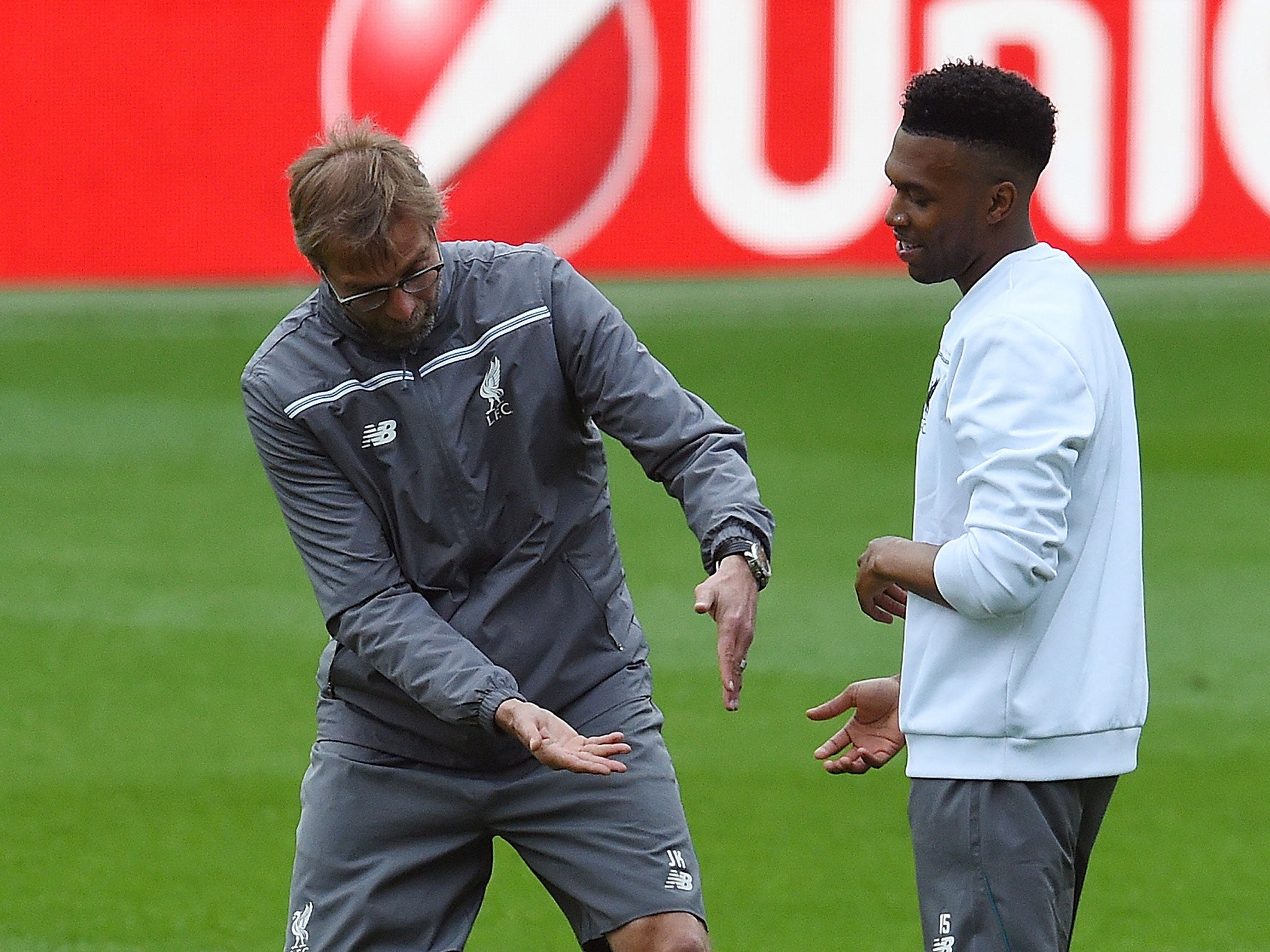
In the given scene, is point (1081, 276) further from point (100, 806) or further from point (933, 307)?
point (933, 307)

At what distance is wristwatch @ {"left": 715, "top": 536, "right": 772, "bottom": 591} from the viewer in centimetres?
361

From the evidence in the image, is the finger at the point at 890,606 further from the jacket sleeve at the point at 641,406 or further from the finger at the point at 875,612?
the jacket sleeve at the point at 641,406

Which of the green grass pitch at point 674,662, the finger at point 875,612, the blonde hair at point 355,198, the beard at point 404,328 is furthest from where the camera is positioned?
the green grass pitch at point 674,662

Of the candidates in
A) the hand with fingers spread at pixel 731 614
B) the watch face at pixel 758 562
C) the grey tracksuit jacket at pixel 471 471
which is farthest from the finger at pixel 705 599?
the grey tracksuit jacket at pixel 471 471

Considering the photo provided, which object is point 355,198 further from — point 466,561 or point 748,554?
point 748,554

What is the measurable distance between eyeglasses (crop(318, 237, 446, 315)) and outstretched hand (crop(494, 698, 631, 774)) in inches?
29.9

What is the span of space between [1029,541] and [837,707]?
0.72 metres

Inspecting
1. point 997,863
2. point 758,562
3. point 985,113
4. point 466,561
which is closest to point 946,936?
point 997,863

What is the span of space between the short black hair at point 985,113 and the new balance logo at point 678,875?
146cm

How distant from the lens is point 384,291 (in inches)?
145

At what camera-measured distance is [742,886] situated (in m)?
5.97

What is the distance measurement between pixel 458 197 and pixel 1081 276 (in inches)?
438

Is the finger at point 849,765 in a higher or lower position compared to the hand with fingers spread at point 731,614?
lower

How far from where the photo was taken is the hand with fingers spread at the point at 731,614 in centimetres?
347
